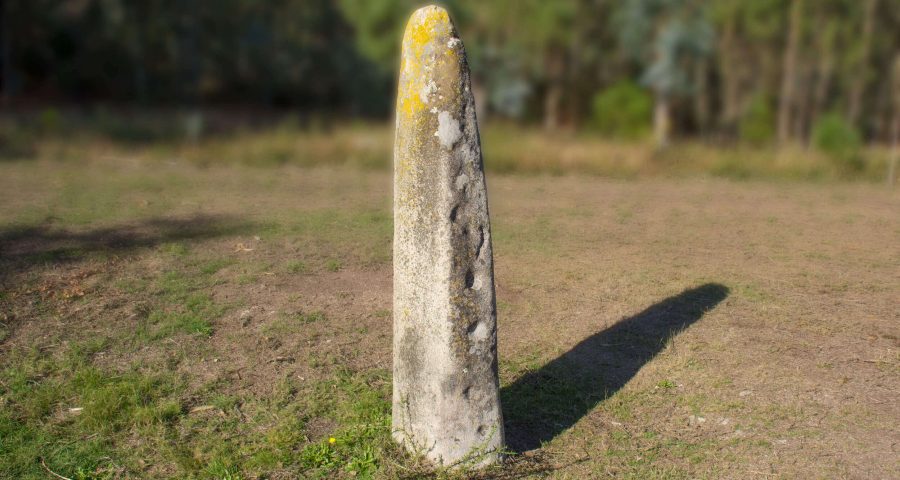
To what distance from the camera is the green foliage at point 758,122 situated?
30.2 meters

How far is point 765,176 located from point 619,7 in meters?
14.6

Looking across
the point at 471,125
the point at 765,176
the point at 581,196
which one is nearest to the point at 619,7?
the point at 765,176

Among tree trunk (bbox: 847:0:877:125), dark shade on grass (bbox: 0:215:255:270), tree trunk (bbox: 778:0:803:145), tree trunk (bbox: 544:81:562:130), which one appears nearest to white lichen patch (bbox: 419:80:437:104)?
dark shade on grass (bbox: 0:215:255:270)

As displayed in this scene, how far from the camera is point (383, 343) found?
6.58m

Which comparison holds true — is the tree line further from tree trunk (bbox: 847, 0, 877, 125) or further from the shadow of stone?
the shadow of stone

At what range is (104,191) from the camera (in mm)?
11984

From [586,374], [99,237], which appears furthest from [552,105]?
[586,374]

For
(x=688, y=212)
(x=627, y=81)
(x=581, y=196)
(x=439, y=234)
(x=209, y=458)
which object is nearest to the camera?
(x=439, y=234)

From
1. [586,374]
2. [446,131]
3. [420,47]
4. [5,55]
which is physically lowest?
[586,374]

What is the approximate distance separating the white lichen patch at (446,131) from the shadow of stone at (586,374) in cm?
196

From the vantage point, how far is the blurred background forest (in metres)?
26.7

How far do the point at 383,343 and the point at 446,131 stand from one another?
2512mm

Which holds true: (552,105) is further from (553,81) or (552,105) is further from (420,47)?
(420,47)

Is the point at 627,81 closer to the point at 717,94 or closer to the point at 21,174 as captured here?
the point at 717,94
